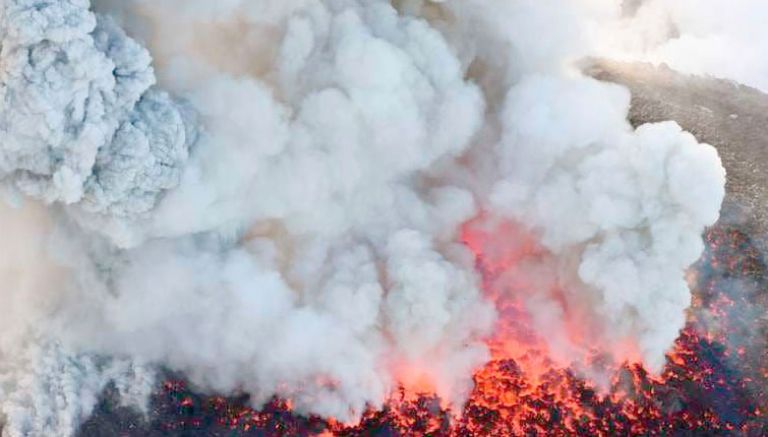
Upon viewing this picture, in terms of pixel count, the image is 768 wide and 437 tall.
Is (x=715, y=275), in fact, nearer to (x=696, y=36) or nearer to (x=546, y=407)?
(x=546, y=407)

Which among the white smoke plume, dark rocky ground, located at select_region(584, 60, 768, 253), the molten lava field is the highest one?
the white smoke plume

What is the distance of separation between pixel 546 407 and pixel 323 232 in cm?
730

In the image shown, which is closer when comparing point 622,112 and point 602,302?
point 602,302

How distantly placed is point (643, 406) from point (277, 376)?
917cm

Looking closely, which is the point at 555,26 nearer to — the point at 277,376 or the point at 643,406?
the point at 643,406

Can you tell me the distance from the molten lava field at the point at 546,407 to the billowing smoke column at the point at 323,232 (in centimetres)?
48

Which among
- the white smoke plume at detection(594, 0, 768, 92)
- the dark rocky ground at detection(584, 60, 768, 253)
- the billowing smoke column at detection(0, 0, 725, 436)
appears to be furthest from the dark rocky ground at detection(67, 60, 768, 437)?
the white smoke plume at detection(594, 0, 768, 92)

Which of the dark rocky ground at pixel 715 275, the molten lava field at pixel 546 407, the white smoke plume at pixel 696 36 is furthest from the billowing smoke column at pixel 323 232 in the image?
the white smoke plume at pixel 696 36

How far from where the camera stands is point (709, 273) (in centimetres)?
2512

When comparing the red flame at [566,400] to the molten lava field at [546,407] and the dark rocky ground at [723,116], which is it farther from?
the dark rocky ground at [723,116]

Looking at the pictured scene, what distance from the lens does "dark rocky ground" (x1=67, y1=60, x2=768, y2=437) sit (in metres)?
20.7

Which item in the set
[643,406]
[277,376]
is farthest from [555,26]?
[277,376]

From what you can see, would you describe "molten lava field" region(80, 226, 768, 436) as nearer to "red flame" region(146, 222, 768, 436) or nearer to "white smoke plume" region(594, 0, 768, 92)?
"red flame" region(146, 222, 768, 436)

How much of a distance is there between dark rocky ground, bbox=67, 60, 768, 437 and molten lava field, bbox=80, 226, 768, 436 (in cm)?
4
